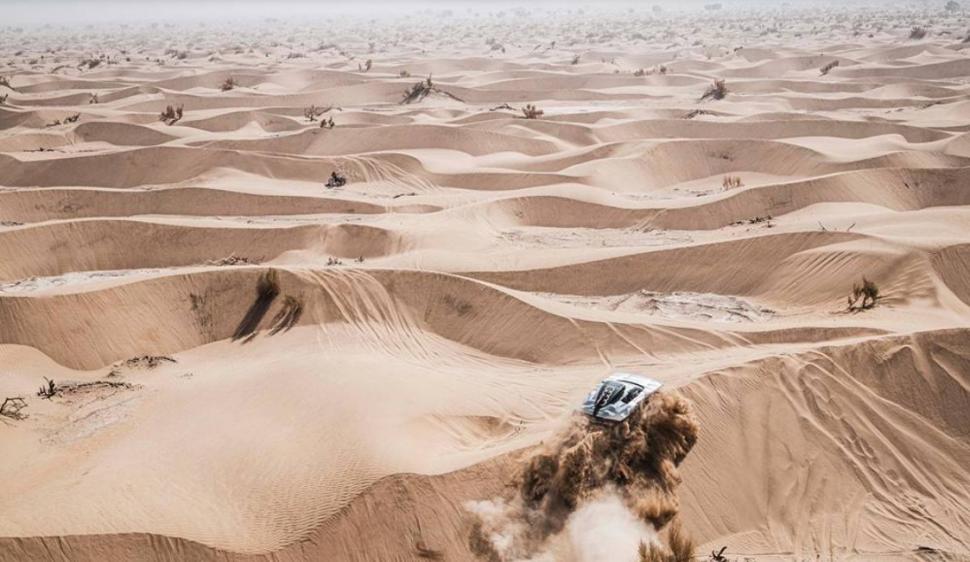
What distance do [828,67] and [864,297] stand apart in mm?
25679

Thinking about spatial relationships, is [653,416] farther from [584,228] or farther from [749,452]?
[584,228]

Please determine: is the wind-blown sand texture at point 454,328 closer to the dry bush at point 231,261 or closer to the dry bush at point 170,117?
the dry bush at point 231,261

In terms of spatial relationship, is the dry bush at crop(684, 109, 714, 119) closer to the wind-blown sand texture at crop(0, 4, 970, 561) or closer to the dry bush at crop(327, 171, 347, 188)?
the wind-blown sand texture at crop(0, 4, 970, 561)

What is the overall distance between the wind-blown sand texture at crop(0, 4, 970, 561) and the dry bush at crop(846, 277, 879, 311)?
0.25m

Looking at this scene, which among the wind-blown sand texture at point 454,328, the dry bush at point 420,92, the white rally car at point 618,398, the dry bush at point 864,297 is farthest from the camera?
the dry bush at point 420,92

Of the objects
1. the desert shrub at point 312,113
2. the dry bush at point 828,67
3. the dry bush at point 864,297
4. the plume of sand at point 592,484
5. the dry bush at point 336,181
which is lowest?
the plume of sand at point 592,484

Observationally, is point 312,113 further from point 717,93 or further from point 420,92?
point 717,93

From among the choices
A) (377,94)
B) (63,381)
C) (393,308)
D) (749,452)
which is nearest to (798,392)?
(749,452)

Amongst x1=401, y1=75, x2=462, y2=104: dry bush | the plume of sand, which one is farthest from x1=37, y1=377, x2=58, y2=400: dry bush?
x1=401, y1=75, x2=462, y2=104: dry bush

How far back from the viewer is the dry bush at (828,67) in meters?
30.3

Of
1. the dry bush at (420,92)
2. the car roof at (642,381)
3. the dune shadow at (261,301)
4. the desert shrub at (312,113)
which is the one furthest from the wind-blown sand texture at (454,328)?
the dry bush at (420,92)

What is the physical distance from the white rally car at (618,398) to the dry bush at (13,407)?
19.3ft

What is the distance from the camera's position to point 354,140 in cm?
2030

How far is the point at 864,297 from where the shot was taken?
919 cm
